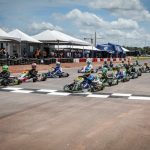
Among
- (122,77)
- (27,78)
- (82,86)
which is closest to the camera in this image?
(82,86)

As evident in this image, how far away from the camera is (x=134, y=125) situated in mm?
8711

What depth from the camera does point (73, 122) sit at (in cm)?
895

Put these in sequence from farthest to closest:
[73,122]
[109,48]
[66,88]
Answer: [109,48], [66,88], [73,122]

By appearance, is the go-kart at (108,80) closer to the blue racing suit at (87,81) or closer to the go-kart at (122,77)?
the go-kart at (122,77)

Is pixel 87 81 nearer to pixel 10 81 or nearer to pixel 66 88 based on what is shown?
pixel 66 88

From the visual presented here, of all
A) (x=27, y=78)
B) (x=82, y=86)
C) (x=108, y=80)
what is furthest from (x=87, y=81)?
(x=27, y=78)

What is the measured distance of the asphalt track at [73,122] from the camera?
6.99 metres

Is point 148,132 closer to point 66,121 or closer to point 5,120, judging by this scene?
point 66,121

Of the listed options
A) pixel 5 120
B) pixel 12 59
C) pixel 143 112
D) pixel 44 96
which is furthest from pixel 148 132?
pixel 12 59

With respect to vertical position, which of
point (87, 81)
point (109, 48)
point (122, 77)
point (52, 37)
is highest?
point (52, 37)

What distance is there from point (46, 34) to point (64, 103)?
23.0 m

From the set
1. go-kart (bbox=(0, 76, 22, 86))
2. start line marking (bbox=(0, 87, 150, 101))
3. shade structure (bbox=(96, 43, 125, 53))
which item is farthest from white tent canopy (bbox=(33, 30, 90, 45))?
shade structure (bbox=(96, 43, 125, 53))

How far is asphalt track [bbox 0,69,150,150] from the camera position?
699 centimetres

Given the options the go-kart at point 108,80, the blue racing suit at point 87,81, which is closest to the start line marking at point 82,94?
the blue racing suit at point 87,81
